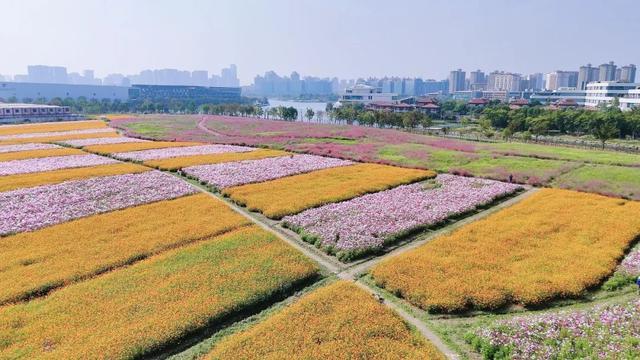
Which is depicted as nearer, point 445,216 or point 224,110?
point 445,216

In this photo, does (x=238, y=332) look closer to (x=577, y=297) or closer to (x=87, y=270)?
(x=87, y=270)

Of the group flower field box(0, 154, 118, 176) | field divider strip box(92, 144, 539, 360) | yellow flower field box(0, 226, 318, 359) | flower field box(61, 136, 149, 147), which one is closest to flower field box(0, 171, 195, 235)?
field divider strip box(92, 144, 539, 360)

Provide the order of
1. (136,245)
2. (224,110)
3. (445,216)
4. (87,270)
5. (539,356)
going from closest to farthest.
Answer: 1. (539,356)
2. (87,270)
3. (136,245)
4. (445,216)
5. (224,110)

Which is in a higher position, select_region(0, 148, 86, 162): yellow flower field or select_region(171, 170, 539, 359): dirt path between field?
select_region(0, 148, 86, 162): yellow flower field

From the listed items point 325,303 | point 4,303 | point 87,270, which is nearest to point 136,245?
point 87,270

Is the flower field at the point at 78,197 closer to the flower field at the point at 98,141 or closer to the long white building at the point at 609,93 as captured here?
the flower field at the point at 98,141

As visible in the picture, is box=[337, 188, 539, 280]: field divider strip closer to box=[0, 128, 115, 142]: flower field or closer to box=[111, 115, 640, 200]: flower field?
box=[111, 115, 640, 200]: flower field

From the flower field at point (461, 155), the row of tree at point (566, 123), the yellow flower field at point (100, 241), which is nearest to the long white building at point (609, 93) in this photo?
the row of tree at point (566, 123)
